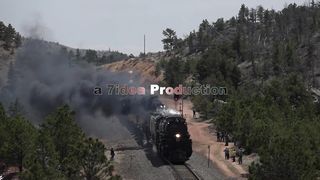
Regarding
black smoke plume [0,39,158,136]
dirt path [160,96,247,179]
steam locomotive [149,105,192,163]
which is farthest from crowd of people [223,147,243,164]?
black smoke plume [0,39,158,136]

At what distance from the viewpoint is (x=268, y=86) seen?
7869 centimetres

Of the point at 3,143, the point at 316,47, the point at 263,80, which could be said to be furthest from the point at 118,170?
the point at 316,47

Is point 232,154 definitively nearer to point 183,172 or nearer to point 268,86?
point 183,172

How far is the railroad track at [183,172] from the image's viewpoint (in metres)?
40.1

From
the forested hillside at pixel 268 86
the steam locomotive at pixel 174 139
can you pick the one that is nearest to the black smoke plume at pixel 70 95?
the forested hillside at pixel 268 86

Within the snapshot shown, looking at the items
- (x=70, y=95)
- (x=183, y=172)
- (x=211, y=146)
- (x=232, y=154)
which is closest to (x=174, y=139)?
(x=183, y=172)

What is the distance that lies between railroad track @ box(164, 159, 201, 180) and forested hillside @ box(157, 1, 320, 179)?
5738 millimetres

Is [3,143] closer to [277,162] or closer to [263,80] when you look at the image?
[277,162]

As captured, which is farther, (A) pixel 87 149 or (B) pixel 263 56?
(B) pixel 263 56

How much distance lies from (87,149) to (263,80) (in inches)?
3664

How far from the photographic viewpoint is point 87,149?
32625 mm

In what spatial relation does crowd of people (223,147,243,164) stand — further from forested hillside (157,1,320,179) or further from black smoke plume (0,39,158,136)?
black smoke plume (0,39,158,136)

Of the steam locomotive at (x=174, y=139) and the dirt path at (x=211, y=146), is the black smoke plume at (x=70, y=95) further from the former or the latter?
the steam locomotive at (x=174, y=139)

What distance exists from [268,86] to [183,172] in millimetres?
39661
